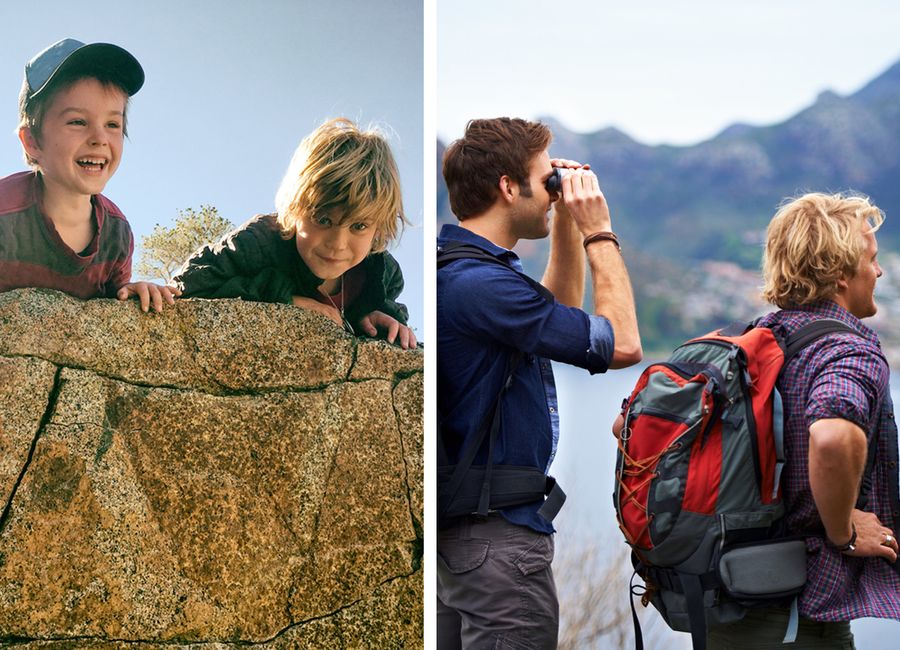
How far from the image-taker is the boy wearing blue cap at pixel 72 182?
244 cm

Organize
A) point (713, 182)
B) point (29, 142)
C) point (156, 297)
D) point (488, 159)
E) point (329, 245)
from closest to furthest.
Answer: point (488, 159) < point (29, 142) < point (156, 297) < point (329, 245) < point (713, 182)

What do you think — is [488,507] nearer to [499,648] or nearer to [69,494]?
[499,648]

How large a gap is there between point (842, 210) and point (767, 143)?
57.8 inches

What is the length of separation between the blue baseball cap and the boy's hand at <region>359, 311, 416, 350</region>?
83 centimetres

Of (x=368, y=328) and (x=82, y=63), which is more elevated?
(x=82, y=63)

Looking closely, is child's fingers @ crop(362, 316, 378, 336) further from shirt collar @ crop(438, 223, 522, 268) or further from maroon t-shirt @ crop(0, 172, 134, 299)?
maroon t-shirt @ crop(0, 172, 134, 299)

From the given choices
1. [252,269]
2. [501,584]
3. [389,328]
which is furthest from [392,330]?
[501,584]

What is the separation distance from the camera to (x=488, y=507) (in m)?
2.14

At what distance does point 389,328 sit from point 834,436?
1201 mm

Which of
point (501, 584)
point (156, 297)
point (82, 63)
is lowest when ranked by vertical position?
point (501, 584)

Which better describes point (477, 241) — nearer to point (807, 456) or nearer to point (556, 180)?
point (556, 180)

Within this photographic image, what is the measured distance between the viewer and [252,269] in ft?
8.68

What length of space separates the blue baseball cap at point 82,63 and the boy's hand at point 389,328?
828 millimetres

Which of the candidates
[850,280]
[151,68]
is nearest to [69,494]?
[151,68]
